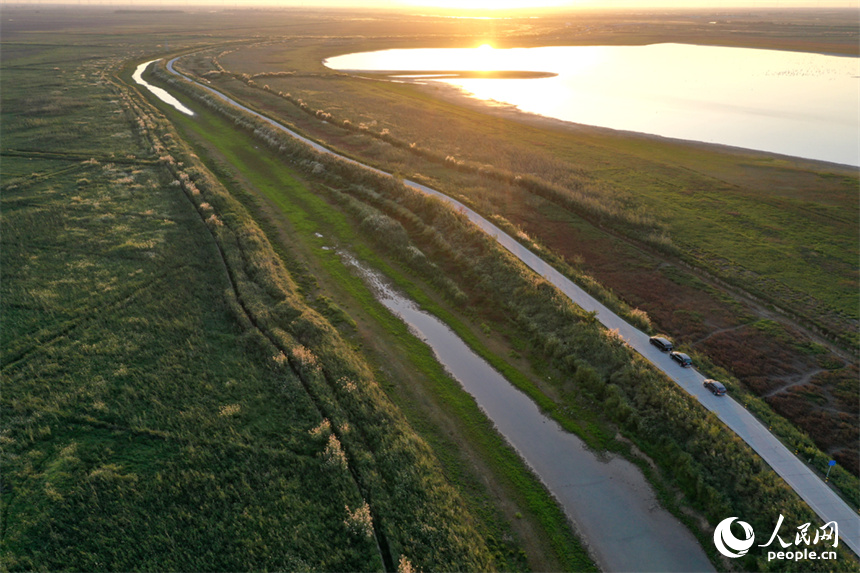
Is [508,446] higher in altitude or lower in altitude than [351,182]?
lower

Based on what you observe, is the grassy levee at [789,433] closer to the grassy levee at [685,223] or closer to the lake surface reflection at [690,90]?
the grassy levee at [685,223]

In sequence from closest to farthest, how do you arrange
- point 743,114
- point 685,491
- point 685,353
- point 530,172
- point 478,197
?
point 685,491
point 685,353
point 478,197
point 530,172
point 743,114

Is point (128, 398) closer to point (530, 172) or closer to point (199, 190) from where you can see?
point (199, 190)

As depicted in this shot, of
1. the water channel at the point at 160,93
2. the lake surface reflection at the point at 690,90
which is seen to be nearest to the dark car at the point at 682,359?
the lake surface reflection at the point at 690,90

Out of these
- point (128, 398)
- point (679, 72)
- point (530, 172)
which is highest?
point (679, 72)

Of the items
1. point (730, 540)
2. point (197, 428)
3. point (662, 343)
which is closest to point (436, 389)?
point (197, 428)

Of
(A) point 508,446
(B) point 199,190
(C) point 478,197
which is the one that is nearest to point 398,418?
(A) point 508,446

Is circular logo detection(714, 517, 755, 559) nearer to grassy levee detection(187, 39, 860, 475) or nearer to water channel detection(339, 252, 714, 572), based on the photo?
water channel detection(339, 252, 714, 572)

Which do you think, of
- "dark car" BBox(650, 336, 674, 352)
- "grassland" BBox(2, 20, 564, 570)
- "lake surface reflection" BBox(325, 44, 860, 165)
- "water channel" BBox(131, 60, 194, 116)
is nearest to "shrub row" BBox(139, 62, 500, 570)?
"grassland" BBox(2, 20, 564, 570)
